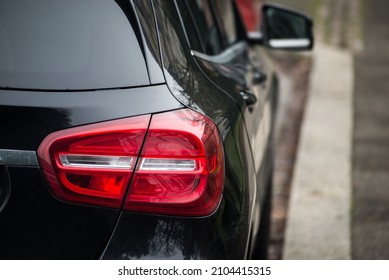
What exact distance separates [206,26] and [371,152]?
3298 mm

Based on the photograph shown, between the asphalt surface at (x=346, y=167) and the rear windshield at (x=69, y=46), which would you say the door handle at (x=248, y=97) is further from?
the asphalt surface at (x=346, y=167)

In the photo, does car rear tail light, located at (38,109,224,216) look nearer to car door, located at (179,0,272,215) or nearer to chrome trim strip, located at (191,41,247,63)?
car door, located at (179,0,272,215)

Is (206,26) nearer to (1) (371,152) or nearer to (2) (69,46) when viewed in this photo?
(2) (69,46)

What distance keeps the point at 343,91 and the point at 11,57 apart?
6.45 m

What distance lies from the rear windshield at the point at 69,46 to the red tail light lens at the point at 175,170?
0.17m

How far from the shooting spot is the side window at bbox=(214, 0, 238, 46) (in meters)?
3.76

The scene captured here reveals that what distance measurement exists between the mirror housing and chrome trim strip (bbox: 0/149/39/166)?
229cm

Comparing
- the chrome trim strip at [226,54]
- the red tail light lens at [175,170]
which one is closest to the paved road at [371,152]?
the chrome trim strip at [226,54]

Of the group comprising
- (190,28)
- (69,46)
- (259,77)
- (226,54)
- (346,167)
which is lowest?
(346,167)

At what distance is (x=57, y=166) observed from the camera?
209cm

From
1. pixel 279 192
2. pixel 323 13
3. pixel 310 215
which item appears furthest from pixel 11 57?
pixel 323 13

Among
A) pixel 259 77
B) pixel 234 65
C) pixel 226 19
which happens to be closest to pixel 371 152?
pixel 226 19

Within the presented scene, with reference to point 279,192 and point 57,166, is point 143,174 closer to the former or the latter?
point 57,166

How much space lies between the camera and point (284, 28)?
416 centimetres
